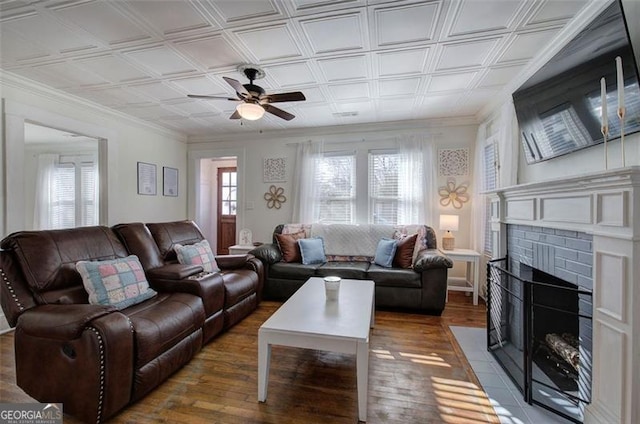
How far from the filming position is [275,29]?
2.01m

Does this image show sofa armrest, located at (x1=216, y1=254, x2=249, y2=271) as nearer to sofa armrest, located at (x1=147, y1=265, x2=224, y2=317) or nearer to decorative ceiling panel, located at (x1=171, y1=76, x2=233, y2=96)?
sofa armrest, located at (x1=147, y1=265, x2=224, y2=317)

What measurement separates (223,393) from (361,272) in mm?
1967

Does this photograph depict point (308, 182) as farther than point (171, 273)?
Yes

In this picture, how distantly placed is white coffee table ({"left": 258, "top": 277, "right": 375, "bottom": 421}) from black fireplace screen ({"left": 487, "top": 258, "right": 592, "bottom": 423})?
1.04 metres

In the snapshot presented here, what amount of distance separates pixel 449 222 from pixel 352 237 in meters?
1.33

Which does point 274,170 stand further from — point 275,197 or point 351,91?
point 351,91

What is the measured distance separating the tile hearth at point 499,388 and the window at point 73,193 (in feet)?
20.3

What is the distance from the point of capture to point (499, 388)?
189 centimetres

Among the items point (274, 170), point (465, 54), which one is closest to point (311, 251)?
point (274, 170)

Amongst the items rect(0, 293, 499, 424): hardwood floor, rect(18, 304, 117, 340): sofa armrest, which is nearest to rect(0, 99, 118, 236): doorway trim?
rect(0, 293, 499, 424): hardwood floor

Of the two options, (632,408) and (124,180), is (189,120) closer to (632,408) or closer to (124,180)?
(124,180)

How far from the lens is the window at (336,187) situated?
4492 mm

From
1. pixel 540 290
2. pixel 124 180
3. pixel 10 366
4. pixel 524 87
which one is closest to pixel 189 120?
pixel 124 180

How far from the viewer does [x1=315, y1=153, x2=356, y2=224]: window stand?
4492 mm
